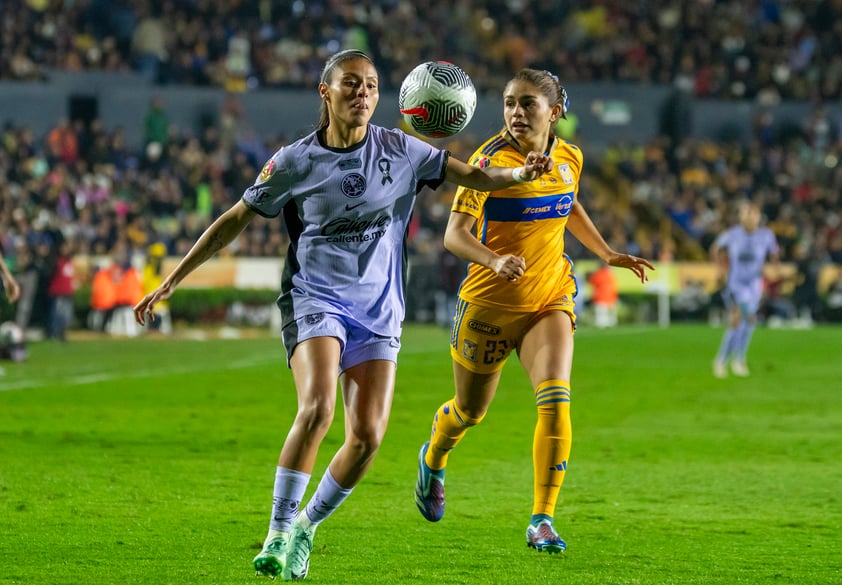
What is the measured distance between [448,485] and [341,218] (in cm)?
372

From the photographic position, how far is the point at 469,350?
25.8 feet

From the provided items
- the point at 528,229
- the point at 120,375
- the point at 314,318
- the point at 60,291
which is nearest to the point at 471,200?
the point at 528,229

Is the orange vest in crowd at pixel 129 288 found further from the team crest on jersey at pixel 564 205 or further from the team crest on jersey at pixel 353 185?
the team crest on jersey at pixel 353 185

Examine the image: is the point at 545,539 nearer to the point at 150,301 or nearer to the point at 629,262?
the point at 629,262

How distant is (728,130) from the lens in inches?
1629

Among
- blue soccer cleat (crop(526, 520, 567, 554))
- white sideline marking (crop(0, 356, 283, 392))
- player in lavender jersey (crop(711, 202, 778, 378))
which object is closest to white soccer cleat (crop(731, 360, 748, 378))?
player in lavender jersey (crop(711, 202, 778, 378))

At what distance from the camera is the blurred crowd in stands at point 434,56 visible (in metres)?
33.5

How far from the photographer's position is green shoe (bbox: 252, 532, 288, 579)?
6.16m

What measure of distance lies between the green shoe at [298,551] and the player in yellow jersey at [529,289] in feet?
4.42

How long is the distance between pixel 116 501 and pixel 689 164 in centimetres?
3316

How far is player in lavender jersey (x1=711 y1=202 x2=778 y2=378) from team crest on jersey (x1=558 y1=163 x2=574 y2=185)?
12419 millimetres

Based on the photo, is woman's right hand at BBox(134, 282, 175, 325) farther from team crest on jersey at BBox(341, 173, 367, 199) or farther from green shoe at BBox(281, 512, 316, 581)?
green shoe at BBox(281, 512, 316, 581)

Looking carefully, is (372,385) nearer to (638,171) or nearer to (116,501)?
(116,501)

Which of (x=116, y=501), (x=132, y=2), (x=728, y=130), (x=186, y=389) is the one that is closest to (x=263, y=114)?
(x=132, y=2)
